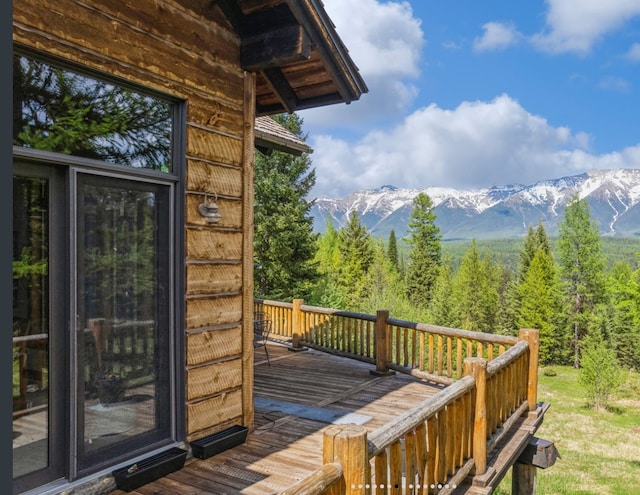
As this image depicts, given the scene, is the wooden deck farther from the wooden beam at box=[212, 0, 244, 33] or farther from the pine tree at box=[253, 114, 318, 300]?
the pine tree at box=[253, 114, 318, 300]

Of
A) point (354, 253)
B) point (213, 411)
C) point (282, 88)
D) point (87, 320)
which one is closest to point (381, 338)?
point (213, 411)

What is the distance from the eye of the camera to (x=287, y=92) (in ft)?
17.1

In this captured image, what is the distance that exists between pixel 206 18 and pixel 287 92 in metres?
1.37

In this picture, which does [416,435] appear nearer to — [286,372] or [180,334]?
[180,334]

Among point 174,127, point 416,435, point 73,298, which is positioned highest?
point 174,127

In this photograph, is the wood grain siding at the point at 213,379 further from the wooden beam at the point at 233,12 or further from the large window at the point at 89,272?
the wooden beam at the point at 233,12

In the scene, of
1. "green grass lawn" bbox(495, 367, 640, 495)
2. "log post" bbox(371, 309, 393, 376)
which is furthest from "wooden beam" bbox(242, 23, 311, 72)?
"green grass lawn" bbox(495, 367, 640, 495)

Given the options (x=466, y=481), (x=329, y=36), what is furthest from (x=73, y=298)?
(x=466, y=481)

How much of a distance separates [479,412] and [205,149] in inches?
127

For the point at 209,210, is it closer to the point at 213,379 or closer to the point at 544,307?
the point at 213,379

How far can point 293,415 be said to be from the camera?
16.9ft

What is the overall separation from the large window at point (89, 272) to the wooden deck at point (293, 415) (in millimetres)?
467

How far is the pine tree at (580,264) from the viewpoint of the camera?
32625 millimetres

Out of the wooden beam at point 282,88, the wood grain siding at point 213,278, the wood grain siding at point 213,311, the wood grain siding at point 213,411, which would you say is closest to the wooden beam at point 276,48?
the wooden beam at point 282,88
